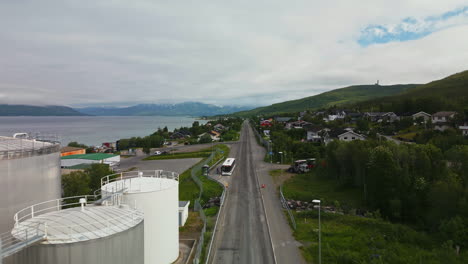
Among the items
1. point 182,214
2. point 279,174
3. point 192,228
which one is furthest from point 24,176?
point 279,174

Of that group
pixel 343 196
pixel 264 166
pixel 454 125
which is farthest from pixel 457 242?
pixel 454 125

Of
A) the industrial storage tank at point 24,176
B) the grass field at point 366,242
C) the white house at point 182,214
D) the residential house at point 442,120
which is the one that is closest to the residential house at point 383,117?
the residential house at point 442,120

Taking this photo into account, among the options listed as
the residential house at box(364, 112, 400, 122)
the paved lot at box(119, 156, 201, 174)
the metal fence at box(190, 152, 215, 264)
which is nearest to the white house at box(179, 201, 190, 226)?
the metal fence at box(190, 152, 215, 264)

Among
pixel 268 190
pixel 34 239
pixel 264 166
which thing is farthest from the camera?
pixel 264 166

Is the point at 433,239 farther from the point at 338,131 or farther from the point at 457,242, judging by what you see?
the point at 338,131

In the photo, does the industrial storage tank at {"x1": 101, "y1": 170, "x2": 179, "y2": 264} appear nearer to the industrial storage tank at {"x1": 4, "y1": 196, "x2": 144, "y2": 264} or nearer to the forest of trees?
the industrial storage tank at {"x1": 4, "y1": 196, "x2": 144, "y2": 264}
